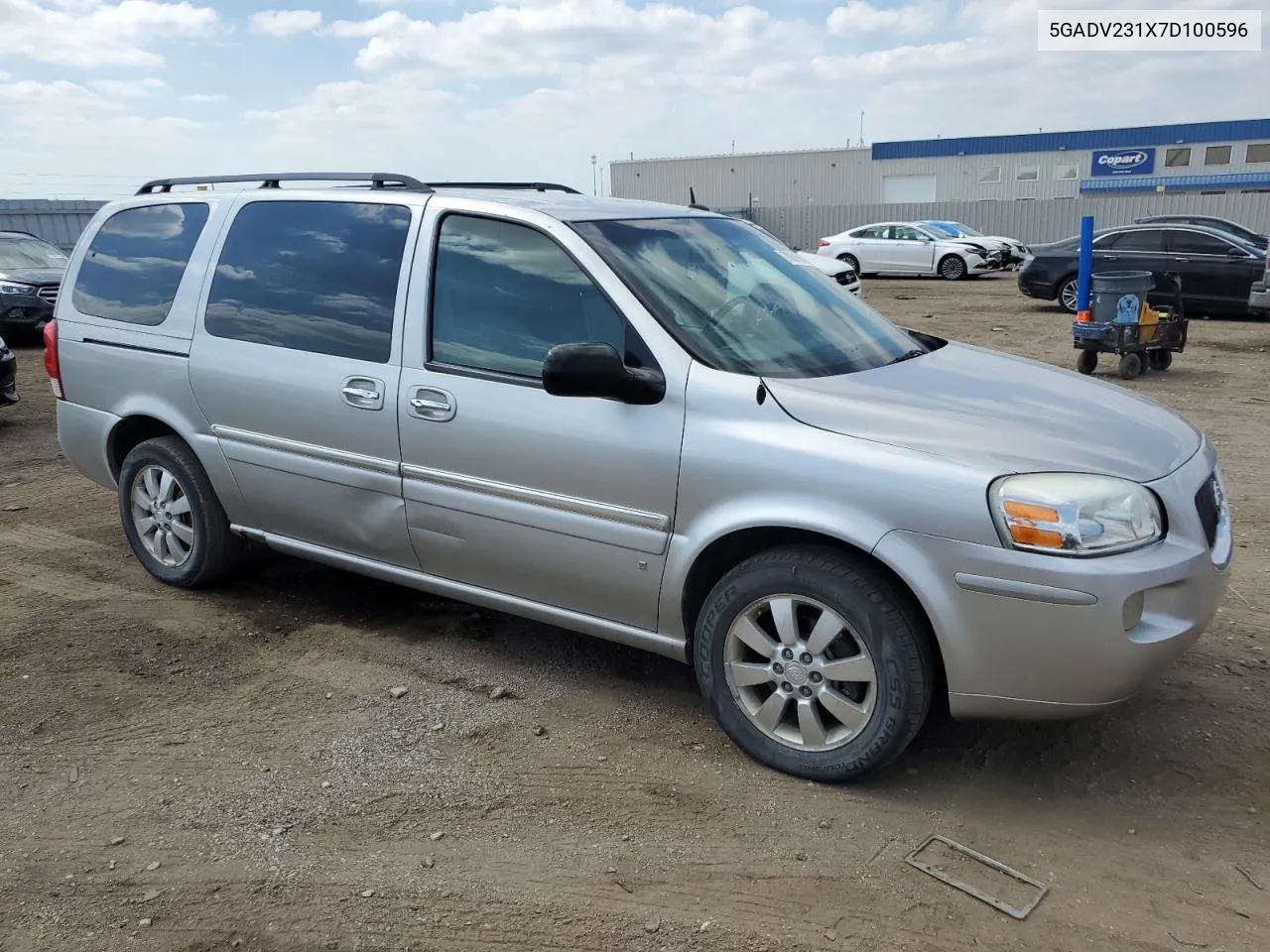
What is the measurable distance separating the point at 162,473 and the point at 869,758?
137 inches

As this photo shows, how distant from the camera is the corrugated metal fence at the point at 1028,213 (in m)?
29.3

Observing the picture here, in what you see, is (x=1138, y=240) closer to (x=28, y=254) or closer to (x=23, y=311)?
(x=23, y=311)

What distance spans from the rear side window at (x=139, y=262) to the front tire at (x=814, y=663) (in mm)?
2972

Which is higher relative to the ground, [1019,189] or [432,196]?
[1019,189]

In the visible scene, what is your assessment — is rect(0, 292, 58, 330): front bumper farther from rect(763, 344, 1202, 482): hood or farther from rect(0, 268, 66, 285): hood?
rect(763, 344, 1202, 482): hood

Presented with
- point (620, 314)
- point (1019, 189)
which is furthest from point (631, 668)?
point (1019, 189)

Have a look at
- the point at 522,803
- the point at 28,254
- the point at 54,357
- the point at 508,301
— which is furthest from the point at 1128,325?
the point at 28,254

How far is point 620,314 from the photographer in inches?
141

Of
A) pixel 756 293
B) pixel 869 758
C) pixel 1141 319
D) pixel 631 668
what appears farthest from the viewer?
pixel 1141 319

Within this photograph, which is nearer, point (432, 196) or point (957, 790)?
point (957, 790)

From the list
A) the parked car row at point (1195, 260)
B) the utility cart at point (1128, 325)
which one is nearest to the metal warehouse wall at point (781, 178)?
the parked car row at point (1195, 260)

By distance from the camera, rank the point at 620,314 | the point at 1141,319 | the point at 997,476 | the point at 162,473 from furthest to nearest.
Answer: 1. the point at 1141,319
2. the point at 162,473
3. the point at 620,314
4. the point at 997,476

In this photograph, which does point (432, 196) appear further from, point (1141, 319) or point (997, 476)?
point (1141, 319)

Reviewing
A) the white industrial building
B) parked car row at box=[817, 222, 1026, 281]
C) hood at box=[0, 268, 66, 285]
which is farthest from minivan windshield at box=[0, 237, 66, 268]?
the white industrial building
